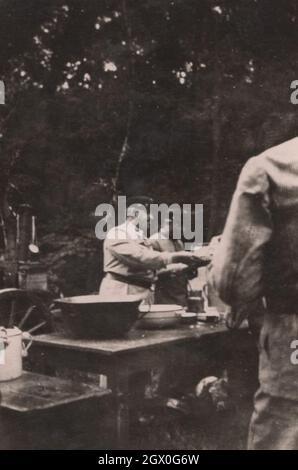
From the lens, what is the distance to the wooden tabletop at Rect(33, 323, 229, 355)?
2693mm

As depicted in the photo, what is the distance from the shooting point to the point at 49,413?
226cm

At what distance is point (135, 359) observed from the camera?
2.73 metres

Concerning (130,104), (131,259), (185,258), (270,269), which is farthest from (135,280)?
(130,104)

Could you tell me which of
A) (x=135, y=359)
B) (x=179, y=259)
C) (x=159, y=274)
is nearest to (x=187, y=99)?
A: (x=159, y=274)

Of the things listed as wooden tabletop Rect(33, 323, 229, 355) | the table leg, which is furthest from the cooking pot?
the table leg

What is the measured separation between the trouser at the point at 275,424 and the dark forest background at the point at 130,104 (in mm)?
4913

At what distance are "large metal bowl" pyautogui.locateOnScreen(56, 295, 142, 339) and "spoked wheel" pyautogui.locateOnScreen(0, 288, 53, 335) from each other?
250cm

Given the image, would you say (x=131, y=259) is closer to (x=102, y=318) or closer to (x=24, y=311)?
(x=24, y=311)

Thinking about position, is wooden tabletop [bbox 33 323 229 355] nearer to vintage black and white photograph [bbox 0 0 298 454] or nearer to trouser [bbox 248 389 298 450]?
vintage black and white photograph [bbox 0 0 298 454]

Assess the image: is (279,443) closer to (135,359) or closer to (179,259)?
(135,359)

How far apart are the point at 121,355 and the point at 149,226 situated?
4009 mm

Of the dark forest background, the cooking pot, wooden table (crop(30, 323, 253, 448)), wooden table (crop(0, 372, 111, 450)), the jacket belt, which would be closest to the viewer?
wooden table (crop(0, 372, 111, 450))
